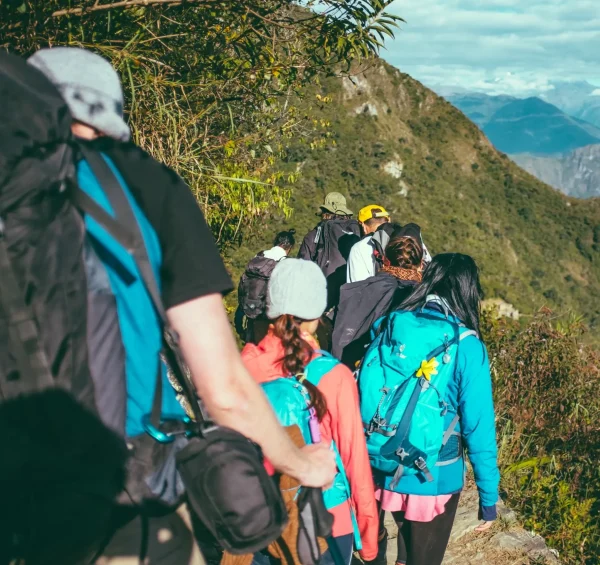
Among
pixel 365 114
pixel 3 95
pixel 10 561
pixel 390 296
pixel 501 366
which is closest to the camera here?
pixel 3 95

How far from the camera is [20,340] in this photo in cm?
98

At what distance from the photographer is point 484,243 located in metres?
58.2

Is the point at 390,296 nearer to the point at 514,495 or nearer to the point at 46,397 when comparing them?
the point at 514,495

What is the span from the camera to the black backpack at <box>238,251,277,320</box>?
14.1ft

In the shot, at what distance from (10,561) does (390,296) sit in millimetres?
2779

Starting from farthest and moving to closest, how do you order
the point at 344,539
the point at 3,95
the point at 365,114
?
the point at 365,114
the point at 344,539
the point at 3,95

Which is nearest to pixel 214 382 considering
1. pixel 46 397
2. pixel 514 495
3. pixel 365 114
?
pixel 46 397

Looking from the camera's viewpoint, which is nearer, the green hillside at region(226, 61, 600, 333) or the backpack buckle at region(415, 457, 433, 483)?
the backpack buckle at region(415, 457, 433, 483)

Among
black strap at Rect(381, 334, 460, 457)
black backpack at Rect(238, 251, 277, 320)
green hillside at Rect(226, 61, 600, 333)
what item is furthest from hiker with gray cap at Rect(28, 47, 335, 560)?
green hillside at Rect(226, 61, 600, 333)

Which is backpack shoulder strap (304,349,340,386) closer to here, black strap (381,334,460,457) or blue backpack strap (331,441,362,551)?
blue backpack strap (331,441,362,551)

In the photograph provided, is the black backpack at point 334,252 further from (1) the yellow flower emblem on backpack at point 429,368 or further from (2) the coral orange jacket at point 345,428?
(2) the coral orange jacket at point 345,428

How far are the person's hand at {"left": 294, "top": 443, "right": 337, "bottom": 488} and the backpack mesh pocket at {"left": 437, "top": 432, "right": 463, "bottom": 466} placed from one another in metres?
1.31

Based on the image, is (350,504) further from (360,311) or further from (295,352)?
(360,311)

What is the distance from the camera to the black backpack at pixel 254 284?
14.1 ft
